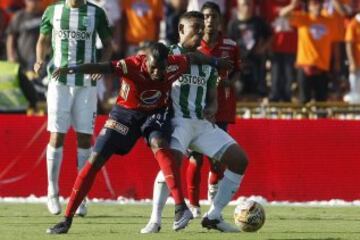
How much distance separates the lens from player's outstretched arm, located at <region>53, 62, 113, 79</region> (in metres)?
12.2

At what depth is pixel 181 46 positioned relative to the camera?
13266mm

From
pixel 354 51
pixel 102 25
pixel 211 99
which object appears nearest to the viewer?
pixel 211 99

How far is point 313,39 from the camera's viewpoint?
21062 millimetres

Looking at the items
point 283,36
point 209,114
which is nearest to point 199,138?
point 209,114

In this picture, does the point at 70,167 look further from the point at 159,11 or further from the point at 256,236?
the point at 256,236

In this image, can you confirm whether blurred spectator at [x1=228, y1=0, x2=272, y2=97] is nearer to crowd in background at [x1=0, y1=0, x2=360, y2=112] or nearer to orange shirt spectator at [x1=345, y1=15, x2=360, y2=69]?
crowd in background at [x1=0, y1=0, x2=360, y2=112]

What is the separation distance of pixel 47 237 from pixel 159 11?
9.55 m

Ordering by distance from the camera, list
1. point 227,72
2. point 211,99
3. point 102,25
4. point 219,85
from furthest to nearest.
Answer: point 102,25 < point 219,85 < point 227,72 < point 211,99

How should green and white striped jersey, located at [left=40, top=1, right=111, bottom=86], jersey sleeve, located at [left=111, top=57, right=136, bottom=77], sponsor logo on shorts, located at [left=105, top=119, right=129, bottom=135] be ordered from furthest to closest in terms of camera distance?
green and white striped jersey, located at [left=40, top=1, right=111, bottom=86], sponsor logo on shorts, located at [left=105, top=119, right=129, bottom=135], jersey sleeve, located at [left=111, top=57, right=136, bottom=77]

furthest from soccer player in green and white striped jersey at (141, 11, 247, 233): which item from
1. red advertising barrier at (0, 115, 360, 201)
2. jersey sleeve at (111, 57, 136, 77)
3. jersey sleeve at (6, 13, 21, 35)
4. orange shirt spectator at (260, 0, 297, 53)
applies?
jersey sleeve at (6, 13, 21, 35)

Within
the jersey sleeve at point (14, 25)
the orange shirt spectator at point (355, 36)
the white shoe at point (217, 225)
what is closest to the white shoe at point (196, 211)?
the white shoe at point (217, 225)

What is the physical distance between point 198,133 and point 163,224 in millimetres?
1389

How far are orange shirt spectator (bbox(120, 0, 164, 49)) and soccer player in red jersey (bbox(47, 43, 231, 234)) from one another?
821 centimetres

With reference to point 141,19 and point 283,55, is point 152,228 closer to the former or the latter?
point 141,19
